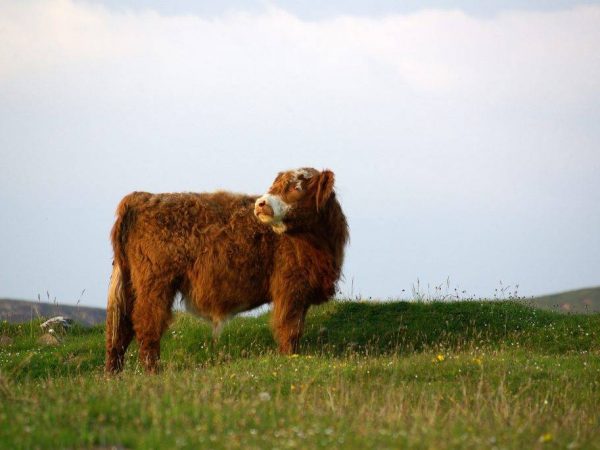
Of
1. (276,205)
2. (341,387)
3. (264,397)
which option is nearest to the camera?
(264,397)

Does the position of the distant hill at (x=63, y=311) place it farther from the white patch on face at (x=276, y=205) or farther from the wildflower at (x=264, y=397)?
the wildflower at (x=264, y=397)

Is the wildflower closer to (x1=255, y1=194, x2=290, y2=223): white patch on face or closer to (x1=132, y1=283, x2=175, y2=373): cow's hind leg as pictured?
(x1=255, y1=194, x2=290, y2=223): white patch on face

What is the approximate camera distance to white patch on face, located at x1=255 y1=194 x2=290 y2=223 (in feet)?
44.6

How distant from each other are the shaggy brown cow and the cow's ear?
0.02m

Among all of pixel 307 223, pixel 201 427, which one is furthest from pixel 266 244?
pixel 201 427

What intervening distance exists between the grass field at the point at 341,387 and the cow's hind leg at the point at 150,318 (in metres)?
0.96

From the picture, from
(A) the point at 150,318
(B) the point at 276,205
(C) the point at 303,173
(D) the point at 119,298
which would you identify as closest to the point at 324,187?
(C) the point at 303,173

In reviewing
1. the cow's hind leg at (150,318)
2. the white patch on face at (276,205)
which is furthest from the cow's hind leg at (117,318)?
the white patch on face at (276,205)

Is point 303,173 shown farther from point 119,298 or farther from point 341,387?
point 341,387

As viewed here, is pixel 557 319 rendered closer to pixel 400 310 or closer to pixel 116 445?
pixel 400 310

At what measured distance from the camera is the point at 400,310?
58.3ft

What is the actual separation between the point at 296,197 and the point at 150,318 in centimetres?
294

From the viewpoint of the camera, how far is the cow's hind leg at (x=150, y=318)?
13.8 meters

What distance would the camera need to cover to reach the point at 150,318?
13773 mm
